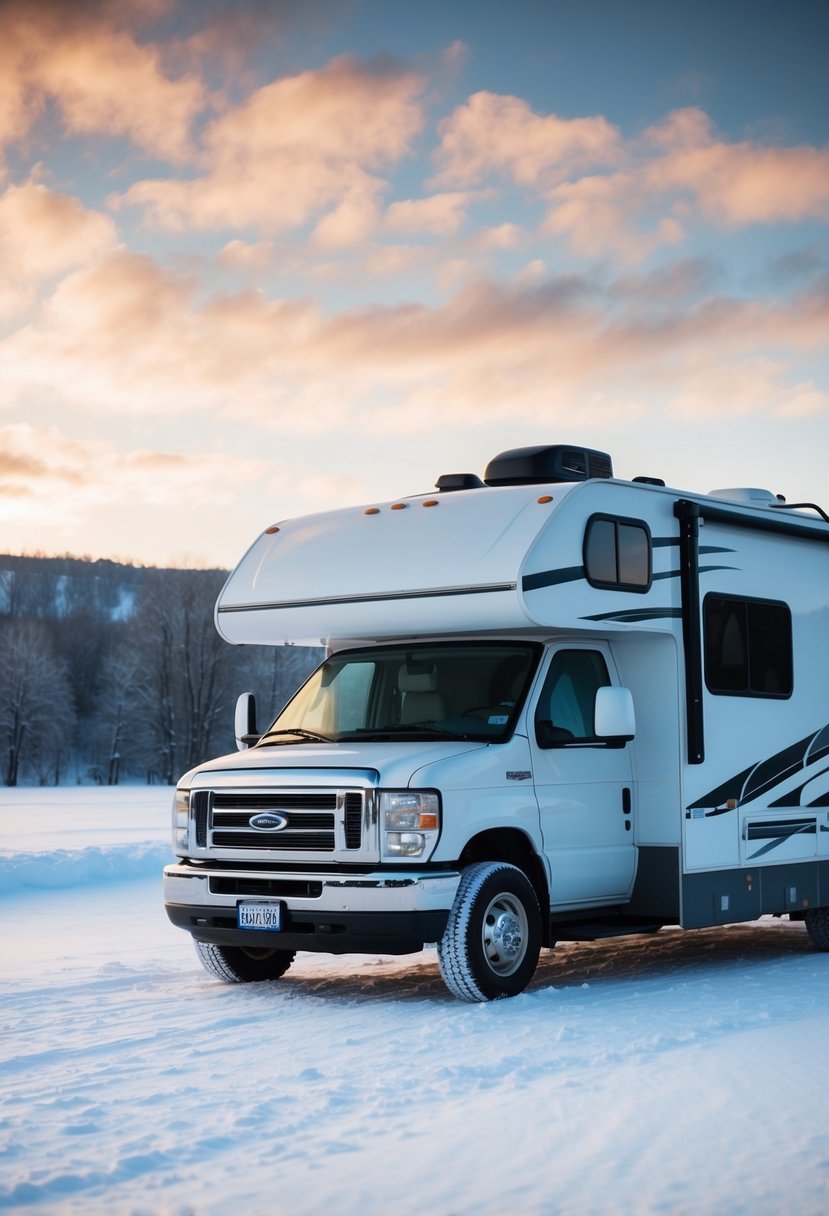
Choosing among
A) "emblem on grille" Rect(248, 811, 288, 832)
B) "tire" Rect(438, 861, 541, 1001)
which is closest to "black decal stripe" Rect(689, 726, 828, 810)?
"tire" Rect(438, 861, 541, 1001)

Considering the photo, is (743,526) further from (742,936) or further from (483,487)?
(742,936)

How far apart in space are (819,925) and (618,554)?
4.22 metres

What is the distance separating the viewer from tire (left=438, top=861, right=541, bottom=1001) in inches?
359

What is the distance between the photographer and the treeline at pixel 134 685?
86062 mm

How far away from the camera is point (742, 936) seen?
13.8 metres

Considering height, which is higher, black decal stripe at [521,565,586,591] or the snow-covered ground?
black decal stripe at [521,565,586,591]

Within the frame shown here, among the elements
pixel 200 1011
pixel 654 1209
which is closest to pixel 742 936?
pixel 200 1011

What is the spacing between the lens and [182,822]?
10.2 metres

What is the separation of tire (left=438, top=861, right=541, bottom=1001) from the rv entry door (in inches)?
17.7

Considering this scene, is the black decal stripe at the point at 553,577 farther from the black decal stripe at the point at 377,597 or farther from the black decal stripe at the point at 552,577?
the black decal stripe at the point at 377,597

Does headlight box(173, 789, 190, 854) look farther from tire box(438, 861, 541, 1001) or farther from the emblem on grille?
tire box(438, 861, 541, 1001)

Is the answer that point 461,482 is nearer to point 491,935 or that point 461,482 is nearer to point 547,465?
point 547,465

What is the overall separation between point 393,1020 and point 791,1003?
8.30 feet

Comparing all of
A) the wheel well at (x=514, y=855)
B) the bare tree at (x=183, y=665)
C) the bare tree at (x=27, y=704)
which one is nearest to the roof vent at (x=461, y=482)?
the wheel well at (x=514, y=855)
